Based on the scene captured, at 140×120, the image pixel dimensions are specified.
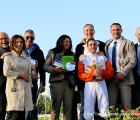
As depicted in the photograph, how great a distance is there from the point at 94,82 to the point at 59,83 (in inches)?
32.0

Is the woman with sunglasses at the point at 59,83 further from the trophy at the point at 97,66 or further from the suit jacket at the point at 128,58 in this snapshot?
the suit jacket at the point at 128,58

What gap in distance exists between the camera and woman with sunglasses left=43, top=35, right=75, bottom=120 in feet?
23.8

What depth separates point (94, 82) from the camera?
7.12 m

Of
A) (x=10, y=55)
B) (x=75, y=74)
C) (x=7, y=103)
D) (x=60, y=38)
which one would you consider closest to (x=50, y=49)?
(x=60, y=38)

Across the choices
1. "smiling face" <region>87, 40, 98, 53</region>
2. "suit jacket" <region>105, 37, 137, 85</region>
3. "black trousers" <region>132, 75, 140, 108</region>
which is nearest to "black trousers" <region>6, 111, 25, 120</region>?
"smiling face" <region>87, 40, 98, 53</region>

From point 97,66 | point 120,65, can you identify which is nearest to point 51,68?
point 97,66

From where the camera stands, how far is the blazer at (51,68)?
7.25m

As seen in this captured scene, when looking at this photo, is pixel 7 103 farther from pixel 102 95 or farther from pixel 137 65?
pixel 137 65

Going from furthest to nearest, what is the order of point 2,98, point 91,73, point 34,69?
point 34,69 < point 91,73 < point 2,98

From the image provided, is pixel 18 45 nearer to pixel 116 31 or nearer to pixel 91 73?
pixel 91 73

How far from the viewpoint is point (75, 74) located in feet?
24.5

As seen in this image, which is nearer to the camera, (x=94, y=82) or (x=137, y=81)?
(x=94, y=82)

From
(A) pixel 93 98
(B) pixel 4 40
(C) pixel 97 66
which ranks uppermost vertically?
(B) pixel 4 40

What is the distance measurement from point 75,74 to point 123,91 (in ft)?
3.89
